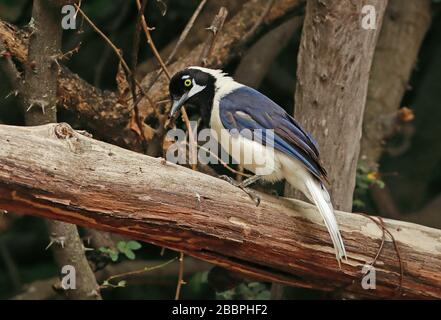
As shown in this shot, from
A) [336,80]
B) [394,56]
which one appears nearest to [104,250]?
[336,80]

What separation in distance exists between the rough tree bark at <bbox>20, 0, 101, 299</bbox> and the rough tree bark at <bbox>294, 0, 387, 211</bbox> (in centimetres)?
117

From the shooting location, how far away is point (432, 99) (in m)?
5.81

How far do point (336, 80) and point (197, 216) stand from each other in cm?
115

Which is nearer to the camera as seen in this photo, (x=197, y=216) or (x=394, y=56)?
(x=197, y=216)

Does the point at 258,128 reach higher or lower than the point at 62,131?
higher

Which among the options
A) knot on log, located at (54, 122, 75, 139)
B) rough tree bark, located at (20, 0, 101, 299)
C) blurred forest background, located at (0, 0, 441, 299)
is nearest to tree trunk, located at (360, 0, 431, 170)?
blurred forest background, located at (0, 0, 441, 299)

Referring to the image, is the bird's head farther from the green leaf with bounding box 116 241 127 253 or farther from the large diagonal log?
the green leaf with bounding box 116 241 127 253

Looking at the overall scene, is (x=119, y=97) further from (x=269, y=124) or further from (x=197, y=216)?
(x=197, y=216)

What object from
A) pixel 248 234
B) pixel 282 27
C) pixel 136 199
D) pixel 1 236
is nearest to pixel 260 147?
pixel 248 234

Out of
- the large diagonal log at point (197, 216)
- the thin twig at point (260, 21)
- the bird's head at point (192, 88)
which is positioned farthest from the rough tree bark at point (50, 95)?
the thin twig at point (260, 21)

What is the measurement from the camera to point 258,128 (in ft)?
10.8

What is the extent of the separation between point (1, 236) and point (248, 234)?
8.18 feet

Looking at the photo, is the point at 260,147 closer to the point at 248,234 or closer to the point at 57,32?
the point at 248,234

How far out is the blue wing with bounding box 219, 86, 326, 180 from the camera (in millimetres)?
3207
